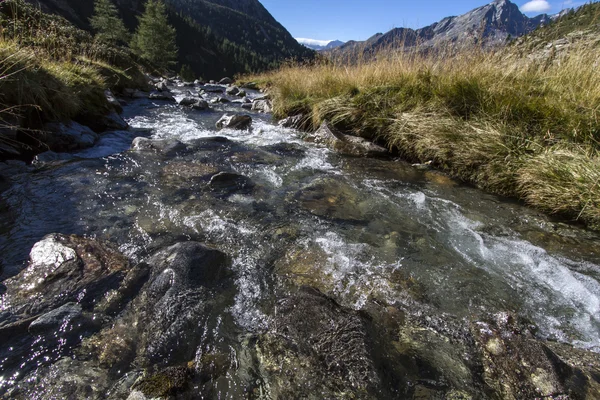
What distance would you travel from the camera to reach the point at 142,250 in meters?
2.49

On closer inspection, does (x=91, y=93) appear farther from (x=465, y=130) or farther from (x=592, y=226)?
(x=592, y=226)

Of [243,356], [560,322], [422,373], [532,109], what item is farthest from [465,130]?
[243,356]

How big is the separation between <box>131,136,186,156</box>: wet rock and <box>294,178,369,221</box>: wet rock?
276cm

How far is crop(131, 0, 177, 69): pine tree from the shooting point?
2962 centimetres

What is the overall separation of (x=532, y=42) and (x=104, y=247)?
297 inches

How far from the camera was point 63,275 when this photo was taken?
2.06m

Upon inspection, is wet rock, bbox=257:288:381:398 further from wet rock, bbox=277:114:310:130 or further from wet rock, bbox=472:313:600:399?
wet rock, bbox=277:114:310:130

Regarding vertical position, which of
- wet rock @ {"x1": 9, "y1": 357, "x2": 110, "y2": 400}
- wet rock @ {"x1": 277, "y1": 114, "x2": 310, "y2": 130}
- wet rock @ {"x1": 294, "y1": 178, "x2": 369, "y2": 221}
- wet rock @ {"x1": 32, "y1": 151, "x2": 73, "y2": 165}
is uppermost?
wet rock @ {"x1": 277, "y1": 114, "x2": 310, "y2": 130}

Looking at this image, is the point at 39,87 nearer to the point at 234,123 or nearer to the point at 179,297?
the point at 234,123

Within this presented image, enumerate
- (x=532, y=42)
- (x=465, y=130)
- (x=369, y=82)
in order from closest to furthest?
(x=465, y=130), (x=532, y=42), (x=369, y=82)

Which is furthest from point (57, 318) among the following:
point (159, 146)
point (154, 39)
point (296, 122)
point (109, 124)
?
point (154, 39)

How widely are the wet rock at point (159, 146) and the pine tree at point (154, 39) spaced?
29.5 m

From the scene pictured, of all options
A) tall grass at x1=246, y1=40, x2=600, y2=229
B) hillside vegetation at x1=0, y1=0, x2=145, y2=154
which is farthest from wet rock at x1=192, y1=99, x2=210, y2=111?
tall grass at x1=246, y1=40, x2=600, y2=229

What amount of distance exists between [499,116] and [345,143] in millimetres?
2586
